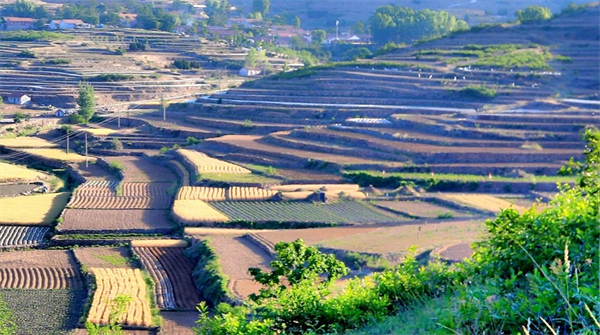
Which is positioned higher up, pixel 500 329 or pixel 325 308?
pixel 500 329

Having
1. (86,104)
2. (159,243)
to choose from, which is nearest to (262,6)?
(86,104)

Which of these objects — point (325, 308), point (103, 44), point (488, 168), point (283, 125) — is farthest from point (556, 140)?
point (103, 44)

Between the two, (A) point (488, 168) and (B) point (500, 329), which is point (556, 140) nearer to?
(A) point (488, 168)

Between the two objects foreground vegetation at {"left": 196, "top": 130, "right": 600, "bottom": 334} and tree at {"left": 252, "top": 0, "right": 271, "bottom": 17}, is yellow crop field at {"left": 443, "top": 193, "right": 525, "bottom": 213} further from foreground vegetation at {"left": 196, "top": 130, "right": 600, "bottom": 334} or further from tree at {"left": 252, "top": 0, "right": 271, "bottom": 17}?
tree at {"left": 252, "top": 0, "right": 271, "bottom": 17}

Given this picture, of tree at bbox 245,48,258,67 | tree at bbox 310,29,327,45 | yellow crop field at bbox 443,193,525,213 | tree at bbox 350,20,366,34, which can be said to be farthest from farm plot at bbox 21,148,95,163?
tree at bbox 350,20,366,34

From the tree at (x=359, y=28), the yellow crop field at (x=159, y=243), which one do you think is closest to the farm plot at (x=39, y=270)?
the yellow crop field at (x=159, y=243)
